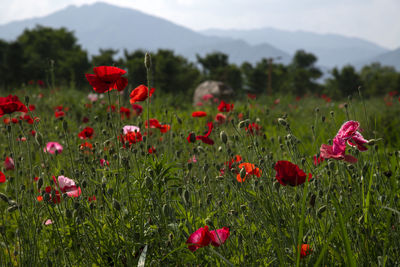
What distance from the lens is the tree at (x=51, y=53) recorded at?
1962cm

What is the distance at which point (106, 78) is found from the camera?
1570mm

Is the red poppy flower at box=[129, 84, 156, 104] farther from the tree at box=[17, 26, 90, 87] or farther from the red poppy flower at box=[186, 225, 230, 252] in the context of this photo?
the tree at box=[17, 26, 90, 87]

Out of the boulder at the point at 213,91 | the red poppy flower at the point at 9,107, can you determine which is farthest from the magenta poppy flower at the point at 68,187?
the boulder at the point at 213,91

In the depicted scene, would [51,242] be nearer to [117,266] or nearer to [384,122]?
[117,266]

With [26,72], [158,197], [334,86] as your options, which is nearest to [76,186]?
[158,197]

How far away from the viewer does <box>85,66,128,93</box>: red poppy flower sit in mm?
1555

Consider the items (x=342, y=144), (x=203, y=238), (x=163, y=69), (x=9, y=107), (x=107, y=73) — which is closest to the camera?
(x=203, y=238)

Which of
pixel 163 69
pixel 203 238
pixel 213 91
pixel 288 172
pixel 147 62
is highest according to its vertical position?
pixel 147 62

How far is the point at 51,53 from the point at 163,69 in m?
7.55

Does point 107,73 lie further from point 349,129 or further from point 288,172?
point 349,129

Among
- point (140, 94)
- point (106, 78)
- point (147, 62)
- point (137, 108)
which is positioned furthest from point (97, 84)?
point (137, 108)

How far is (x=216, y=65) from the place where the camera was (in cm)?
3091

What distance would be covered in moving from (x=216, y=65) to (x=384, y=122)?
26.1 metres

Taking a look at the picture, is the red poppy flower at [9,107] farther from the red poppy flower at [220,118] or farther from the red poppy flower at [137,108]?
the red poppy flower at [220,118]
